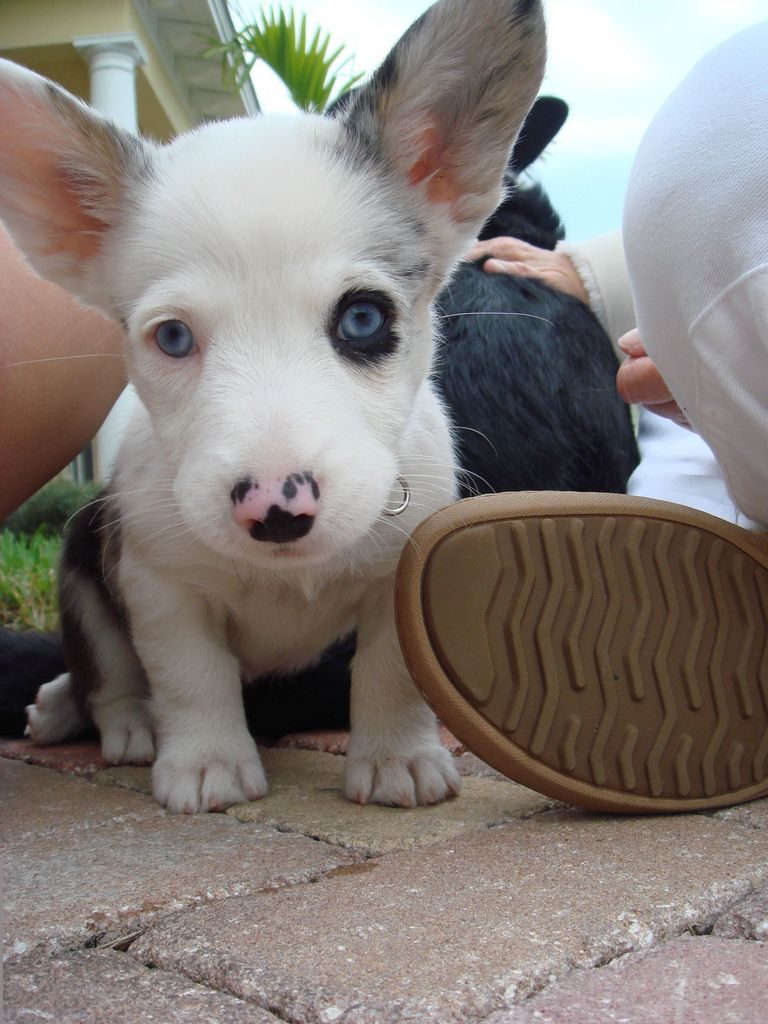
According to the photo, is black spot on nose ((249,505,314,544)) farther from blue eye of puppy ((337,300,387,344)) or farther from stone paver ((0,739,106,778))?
stone paver ((0,739,106,778))

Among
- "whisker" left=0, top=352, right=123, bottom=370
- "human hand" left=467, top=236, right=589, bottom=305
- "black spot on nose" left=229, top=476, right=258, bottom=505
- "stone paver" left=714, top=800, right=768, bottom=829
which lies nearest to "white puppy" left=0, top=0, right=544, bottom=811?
"black spot on nose" left=229, top=476, right=258, bottom=505

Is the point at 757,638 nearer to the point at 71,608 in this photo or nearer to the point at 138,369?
the point at 138,369

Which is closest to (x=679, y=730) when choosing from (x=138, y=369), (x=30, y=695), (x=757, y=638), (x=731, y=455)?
(x=757, y=638)

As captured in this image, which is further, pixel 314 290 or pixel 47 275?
pixel 47 275

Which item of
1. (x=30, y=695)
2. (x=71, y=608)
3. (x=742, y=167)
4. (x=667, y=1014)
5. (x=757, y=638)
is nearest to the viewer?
(x=667, y=1014)

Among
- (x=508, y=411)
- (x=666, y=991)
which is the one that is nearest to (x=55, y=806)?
(x=666, y=991)

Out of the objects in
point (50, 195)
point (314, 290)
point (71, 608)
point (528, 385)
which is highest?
point (50, 195)
